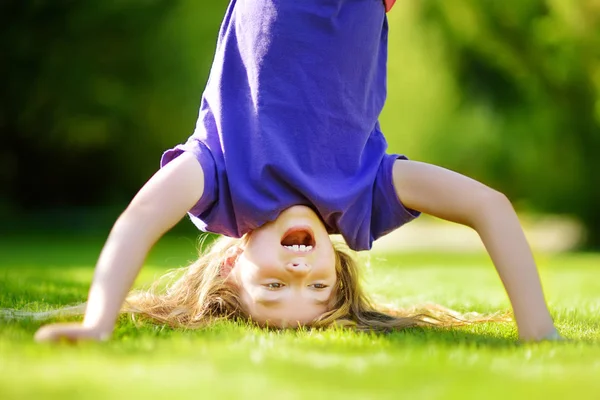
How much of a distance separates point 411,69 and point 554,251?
373 centimetres

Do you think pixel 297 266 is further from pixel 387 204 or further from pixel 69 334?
pixel 69 334

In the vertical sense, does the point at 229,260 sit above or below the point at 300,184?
below

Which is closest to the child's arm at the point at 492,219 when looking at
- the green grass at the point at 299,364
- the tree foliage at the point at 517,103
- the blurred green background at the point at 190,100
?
the green grass at the point at 299,364

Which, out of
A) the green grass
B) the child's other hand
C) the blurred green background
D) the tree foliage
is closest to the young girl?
the green grass

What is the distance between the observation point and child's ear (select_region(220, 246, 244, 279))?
3070 mm

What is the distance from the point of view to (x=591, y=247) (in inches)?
485

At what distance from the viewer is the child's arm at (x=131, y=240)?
2.30 m

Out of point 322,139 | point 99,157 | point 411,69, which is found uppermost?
point 411,69

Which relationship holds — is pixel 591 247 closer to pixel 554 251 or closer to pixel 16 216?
pixel 554 251

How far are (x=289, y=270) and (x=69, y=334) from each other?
0.82 metres

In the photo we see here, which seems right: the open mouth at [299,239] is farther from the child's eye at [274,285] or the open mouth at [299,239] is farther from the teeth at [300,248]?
the child's eye at [274,285]

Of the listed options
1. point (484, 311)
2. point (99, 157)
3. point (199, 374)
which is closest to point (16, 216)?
point (99, 157)

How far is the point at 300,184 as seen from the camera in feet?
9.29

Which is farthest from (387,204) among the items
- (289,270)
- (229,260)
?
(229,260)
